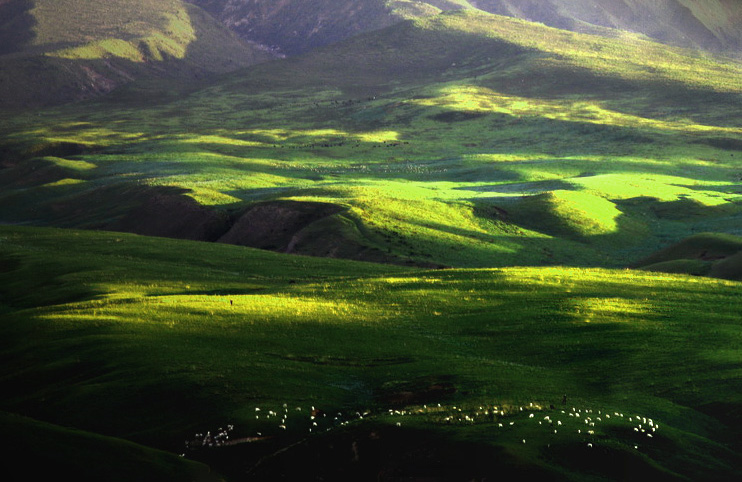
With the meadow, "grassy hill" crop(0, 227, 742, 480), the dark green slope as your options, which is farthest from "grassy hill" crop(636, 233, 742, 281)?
the dark green slope

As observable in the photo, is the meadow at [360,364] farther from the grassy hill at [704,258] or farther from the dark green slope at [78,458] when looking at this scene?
the grassy hill at [704,258]

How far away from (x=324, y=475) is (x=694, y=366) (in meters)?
19.8

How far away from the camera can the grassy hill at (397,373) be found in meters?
29.7

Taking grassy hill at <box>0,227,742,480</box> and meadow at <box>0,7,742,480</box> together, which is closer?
meadow at <box>0,7,742,480</box>

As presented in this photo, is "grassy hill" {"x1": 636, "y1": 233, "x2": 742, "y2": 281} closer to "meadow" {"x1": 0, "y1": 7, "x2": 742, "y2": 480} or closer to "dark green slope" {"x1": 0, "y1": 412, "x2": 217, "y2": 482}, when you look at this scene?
"meadow" {"x1": 0, "y1": 7, "x2": 742, "y2": 480}

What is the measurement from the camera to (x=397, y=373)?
38781mm

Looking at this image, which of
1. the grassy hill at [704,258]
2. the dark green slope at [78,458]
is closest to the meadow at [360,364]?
the dark green slope at [78,458]

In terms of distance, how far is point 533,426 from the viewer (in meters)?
31.2

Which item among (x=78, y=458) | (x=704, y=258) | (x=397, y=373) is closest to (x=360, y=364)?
(x=397, y=373)

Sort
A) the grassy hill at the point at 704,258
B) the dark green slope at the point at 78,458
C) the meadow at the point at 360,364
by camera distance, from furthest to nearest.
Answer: the grassy hill at the point at 704,258 → the meadow at the point at 360,364 → the dark green slope at the point at 78,458

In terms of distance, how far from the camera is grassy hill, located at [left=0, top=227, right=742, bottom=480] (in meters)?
29.7

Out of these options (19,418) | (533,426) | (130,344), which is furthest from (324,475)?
(130,344)

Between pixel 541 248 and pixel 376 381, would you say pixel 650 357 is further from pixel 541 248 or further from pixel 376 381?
pixel 541 248

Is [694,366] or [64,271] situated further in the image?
[64,271]
